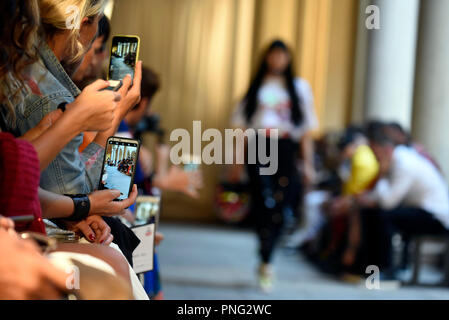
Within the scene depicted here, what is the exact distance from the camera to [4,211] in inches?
59.3

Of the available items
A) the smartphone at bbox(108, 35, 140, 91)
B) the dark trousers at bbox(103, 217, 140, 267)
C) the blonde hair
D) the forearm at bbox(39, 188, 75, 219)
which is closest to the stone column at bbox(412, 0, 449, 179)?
the dark trousers at bbox(103, 217, 140, 267)

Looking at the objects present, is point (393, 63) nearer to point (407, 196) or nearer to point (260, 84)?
point (407, 196)

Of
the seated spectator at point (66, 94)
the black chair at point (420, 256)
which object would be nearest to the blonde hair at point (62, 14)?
the seated spectator at point (66, 94)

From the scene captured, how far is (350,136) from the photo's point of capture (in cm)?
707

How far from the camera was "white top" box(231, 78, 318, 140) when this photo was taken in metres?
5.09

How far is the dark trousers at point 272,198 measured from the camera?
4973 millimetres

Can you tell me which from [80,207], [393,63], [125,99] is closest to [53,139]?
[80,207]

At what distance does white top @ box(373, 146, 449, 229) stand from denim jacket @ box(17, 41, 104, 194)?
354 cm

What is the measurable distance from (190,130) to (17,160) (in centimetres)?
839

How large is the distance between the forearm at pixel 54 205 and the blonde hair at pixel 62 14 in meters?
0.45

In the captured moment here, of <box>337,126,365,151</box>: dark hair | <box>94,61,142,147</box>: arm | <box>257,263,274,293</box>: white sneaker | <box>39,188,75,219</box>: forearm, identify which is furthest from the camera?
<box>337,126,365,151</box>: dark hair

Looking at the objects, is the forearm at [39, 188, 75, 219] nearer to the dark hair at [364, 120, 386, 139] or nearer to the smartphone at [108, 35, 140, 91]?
the smartphone at [108, 35, 140, 91]

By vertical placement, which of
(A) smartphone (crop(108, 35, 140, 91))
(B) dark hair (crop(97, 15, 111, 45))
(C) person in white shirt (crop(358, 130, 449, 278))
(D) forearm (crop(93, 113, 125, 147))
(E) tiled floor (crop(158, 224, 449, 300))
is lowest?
(E) tiled floor (crop(158, 224, 449, 300))
